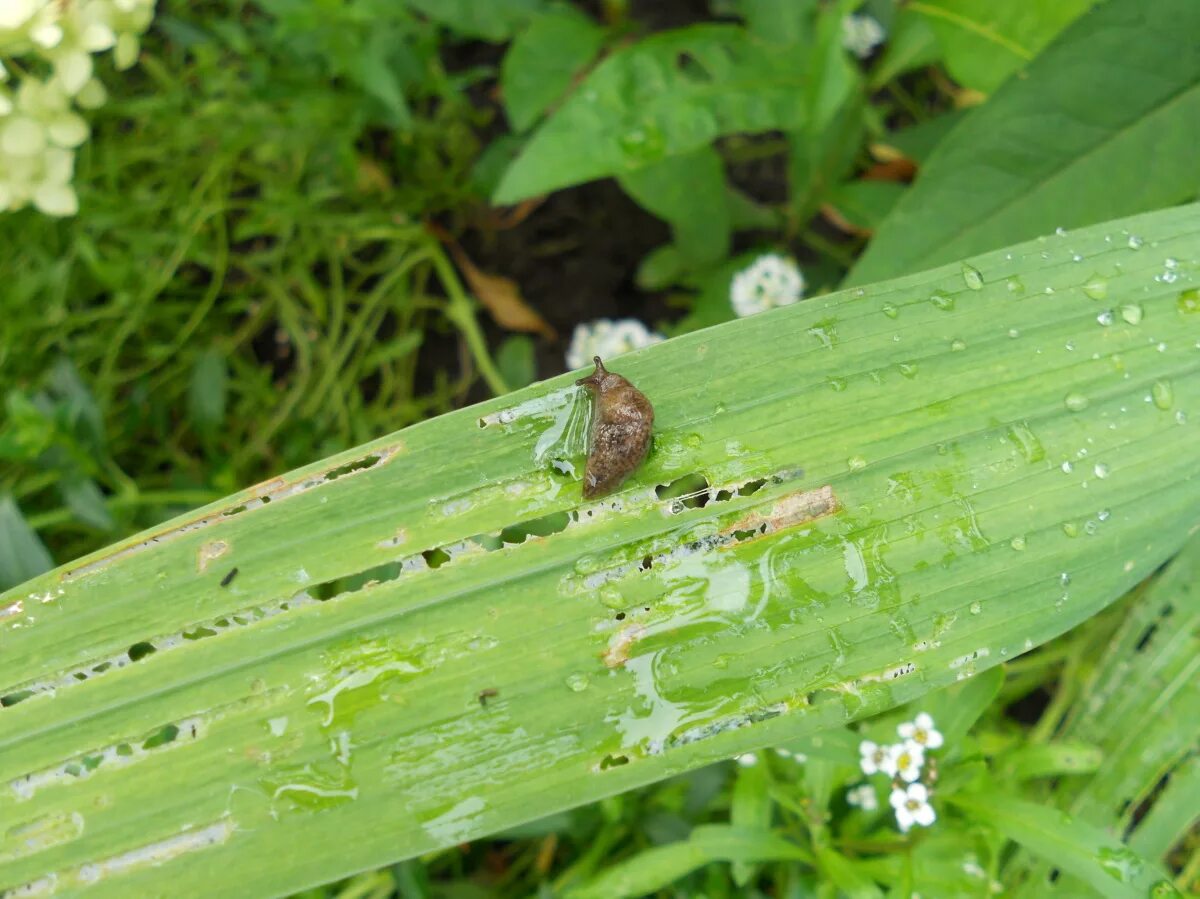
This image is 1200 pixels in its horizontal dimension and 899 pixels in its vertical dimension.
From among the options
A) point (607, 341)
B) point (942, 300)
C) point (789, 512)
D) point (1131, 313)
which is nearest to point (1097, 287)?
point (1131, 313)

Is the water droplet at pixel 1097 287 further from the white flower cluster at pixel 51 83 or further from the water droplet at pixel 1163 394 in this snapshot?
the white flower cluster at pixel 51 83

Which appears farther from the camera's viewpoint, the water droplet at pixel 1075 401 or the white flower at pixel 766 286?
the white flower at pixel 766 286

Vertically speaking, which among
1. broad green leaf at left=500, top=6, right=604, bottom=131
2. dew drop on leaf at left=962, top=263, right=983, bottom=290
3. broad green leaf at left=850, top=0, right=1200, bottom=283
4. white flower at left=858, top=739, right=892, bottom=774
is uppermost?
broad green leaf at left=500, top=6, right=604, bottom=131

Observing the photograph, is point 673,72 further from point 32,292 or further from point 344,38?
point 32,292

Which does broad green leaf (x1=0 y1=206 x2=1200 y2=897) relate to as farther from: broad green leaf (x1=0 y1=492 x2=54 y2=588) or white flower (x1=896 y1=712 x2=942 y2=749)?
broad green leaf (x1=0 y1=492 x2=54 y2=588)

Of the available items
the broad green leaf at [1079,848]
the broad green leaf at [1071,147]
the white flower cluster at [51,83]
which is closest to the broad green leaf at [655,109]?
the broad green leaf at [1071,147]

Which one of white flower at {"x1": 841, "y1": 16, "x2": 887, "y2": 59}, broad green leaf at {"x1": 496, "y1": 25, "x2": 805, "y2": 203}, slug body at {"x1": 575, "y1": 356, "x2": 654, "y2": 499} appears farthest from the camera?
white flower at {"x1": 841, "y1": 16, "x2": 887, "y2": 59}

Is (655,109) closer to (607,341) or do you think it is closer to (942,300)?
(607,341)

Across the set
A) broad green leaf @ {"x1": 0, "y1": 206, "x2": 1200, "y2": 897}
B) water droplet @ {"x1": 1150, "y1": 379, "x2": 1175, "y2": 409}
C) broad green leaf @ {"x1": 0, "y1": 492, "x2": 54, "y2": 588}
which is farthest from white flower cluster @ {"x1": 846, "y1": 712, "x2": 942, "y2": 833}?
broad green leaf @ {"x1": 0, "y1": 492, "x2": 54, "y2": 588}
